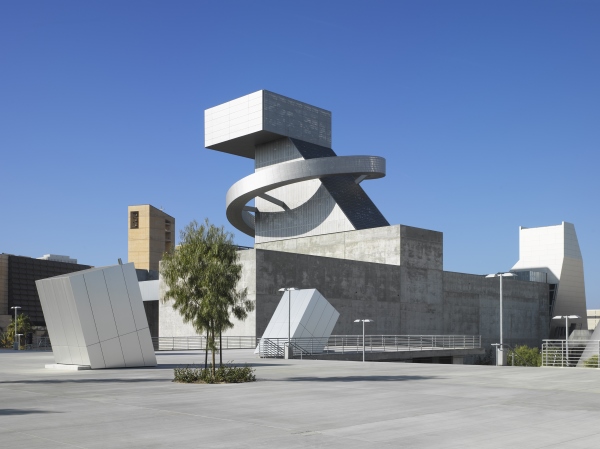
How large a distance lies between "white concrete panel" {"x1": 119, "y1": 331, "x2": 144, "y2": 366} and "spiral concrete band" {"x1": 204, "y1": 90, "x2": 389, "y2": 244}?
4279 cm

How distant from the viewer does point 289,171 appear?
225ft

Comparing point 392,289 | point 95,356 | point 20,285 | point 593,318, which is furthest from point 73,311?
point 593,318

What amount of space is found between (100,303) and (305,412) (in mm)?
13638

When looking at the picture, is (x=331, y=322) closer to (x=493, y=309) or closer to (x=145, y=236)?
(x=493, y=309)

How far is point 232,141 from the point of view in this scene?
75188 mm

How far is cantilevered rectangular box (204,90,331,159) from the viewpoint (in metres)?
72.2

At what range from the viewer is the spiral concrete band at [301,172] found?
6856 centimetres

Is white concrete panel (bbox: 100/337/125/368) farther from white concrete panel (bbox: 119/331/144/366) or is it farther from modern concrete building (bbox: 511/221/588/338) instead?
modern concrete building (bbox: 511/221/588/338)

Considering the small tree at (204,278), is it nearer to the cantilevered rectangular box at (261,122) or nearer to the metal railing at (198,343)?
the metal railing at (198,343)

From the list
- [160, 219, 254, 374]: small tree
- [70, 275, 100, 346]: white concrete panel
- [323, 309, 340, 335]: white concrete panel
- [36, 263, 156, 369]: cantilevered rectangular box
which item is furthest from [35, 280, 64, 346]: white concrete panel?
[323, 309, 340, 335]: white concrete panel

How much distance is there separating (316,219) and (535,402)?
57220mm

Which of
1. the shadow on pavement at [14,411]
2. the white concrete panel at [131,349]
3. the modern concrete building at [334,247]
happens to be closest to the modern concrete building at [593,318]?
the modern concrete building at [334,247]

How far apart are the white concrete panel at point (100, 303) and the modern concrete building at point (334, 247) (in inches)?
1102

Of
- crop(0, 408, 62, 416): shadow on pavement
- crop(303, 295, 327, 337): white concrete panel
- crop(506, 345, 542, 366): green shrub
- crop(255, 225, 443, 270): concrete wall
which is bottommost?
crop(506, 345, 542, 366): green shrub
